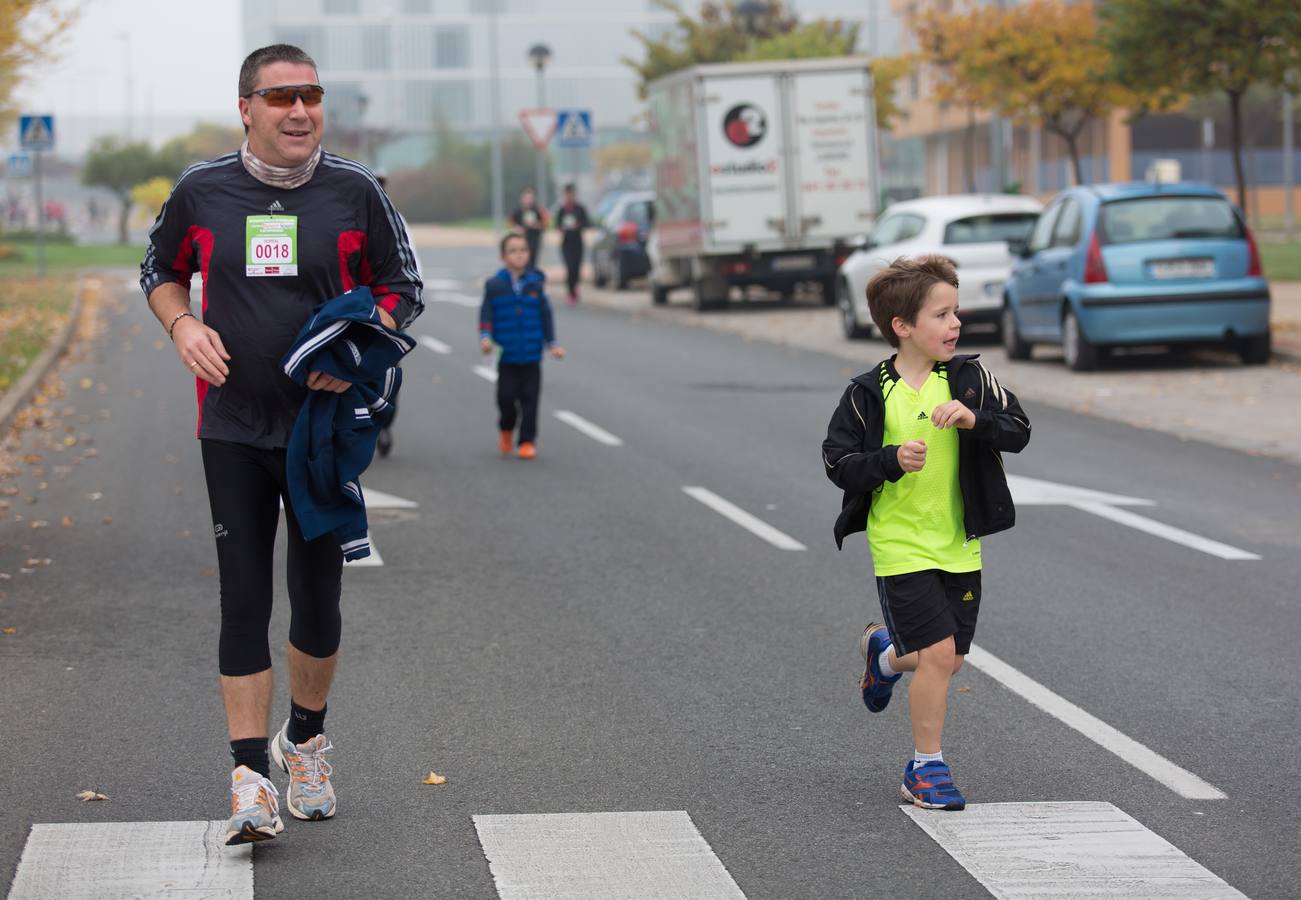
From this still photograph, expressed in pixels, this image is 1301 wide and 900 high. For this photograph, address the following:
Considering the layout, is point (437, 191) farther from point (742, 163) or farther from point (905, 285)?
point (905, 285)

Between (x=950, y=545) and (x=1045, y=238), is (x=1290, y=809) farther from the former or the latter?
(x=1045, y=238)

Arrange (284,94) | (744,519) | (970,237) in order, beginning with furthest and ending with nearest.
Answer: (970,237) < (744,519) < (284,94)

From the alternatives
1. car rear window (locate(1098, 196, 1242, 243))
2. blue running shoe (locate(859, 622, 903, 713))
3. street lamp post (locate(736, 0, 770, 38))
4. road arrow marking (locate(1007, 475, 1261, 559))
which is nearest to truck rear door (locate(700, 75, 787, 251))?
street lamp post (locate(736, 0, 770, 38))

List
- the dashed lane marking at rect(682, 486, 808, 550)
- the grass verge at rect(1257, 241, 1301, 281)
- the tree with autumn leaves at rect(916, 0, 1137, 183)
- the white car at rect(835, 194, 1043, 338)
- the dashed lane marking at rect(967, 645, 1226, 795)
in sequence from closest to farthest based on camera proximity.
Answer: the dashed lane marking at rect(967, 645, 1226, 795)
the dashed lane marking at rect(682, 486, 808, 550)
the white car at rect(835, 194, 1043, 338)
the grass verge at rect(1257, 241, 1301, 281)
the tree with autumn leaves at rect(916, 0, 1137, 183)

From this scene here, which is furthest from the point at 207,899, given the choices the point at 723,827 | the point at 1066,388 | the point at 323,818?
the point at 1066,388

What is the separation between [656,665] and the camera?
7.26m

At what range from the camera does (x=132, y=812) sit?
5.32 meters

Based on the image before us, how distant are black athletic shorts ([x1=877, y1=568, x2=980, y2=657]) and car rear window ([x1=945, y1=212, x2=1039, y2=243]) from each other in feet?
56.4

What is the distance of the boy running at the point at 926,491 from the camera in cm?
530

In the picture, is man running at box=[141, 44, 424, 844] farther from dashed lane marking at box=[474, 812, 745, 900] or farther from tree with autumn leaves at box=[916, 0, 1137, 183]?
tree with autumn leaves at box=[916, 0, 1137, 183]

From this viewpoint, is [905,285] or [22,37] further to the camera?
[22,37]

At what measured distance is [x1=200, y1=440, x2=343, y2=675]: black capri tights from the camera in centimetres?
507

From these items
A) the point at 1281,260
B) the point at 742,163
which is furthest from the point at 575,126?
the point at 1281,260

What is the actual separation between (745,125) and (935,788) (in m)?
24.3
